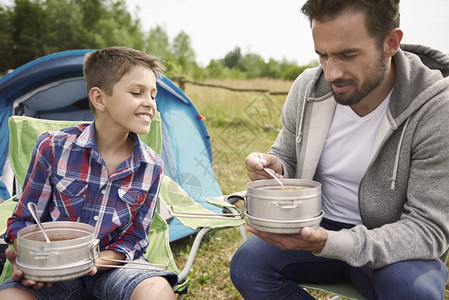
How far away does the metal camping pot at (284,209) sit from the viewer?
136 centimetres

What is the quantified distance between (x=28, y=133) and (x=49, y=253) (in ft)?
5.38

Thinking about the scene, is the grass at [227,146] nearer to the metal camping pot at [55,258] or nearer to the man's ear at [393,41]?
the metal camping pot at [55,258]

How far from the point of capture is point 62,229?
158cm

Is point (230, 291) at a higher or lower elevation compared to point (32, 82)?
lower

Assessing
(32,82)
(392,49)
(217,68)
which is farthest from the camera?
(217,68)

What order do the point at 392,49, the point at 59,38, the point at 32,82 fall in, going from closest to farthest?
the point at 392,49
the point at 32,82
the point at 59,38

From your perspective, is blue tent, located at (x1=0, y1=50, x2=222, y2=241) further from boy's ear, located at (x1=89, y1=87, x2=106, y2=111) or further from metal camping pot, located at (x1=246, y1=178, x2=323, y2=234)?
metal camping pot, located at (x1=246, y1=178, x2=323, y2=234)

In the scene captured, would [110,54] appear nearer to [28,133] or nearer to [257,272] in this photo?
[28,133]

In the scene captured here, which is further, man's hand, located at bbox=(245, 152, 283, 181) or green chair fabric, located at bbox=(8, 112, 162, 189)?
green chair fabric, located at bbox=(8, 112, 162, 189)

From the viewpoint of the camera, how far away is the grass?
3.10 m

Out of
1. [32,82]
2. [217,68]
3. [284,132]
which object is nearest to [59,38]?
[217,68]

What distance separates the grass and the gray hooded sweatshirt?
1340 millimetres

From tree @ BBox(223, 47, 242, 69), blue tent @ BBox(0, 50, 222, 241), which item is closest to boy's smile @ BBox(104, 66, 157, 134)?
blue tent @ BBox(0, 50, 222, 241)

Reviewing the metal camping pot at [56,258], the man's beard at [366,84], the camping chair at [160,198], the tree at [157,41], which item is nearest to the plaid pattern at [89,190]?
the camping chair at [160,198]
